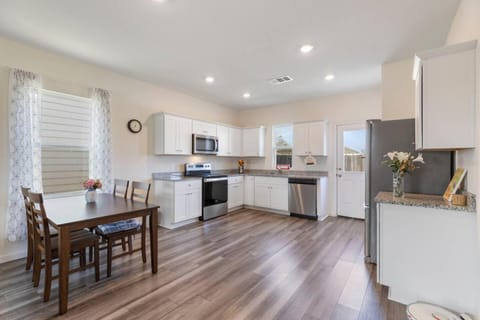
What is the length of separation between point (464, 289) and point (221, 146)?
4.56 m

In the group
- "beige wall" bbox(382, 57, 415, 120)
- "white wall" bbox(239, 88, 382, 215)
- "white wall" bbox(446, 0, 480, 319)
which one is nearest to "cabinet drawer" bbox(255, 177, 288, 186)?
"white wall" bbox(239, 88, 382, 215)

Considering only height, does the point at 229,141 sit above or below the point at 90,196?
above

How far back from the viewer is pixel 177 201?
4.09m

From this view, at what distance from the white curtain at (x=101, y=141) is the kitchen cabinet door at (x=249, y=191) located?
3065mm

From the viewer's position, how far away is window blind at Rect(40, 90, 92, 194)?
10.1 feet

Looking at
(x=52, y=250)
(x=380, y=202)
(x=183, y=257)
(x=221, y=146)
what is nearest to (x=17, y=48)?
(x=52, y=250)

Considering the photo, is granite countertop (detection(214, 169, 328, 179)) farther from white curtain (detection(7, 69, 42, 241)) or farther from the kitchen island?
white curtain (detection(7, 69, 42, 241))

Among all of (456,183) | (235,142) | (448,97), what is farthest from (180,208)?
(448,97)

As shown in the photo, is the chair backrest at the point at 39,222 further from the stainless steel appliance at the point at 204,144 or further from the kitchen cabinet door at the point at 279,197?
the kitchen cabinet door at the point at 279,197

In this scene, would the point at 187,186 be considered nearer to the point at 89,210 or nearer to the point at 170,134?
the point at 170,134

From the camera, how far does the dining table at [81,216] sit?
1.86m

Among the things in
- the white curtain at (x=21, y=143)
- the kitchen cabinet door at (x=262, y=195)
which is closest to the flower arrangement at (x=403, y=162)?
the kitchen cabinet door at (x=262, y=195)

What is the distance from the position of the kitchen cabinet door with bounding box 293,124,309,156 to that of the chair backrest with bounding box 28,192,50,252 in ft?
14.9

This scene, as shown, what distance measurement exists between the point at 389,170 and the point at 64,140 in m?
4.38
